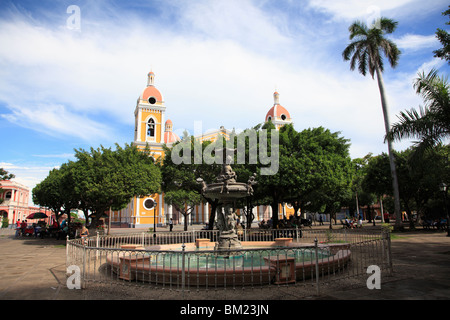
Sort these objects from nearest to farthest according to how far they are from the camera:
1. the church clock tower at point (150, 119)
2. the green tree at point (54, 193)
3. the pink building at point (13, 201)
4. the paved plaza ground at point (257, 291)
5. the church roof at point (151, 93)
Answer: the paved plaza ground at point (257, 291), the green tree at point (54, 193), the church clock tower at point (150, 119), the church roof at point (151, 93), the pink building at point (13, 201)

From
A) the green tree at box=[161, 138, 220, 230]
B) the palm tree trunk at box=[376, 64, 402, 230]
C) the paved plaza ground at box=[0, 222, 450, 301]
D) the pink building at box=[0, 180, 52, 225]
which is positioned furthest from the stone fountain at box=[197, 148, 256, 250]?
the pink building at box=[0, 180, 52, 225]

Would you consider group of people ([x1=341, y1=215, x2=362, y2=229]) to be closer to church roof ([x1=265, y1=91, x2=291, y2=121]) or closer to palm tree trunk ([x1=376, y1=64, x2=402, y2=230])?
palm tree trunk ([x1=376, y1=64, x2=402, y2=230])

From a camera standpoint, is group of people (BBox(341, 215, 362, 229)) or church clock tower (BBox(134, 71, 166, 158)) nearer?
group of people (BBox(341, 215, 362, 229))

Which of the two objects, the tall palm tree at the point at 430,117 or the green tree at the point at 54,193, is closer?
the tall palm tree at the point at 430,117

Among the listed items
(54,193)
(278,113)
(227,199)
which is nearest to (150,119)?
(54,193)

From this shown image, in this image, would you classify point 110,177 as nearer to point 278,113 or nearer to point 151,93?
point 151,93

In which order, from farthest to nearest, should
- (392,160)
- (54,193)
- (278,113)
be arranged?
1. (278,113)
2. (54,193)
3. (392,160)

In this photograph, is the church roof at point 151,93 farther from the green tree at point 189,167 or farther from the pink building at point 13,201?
the pink building at point 13,201

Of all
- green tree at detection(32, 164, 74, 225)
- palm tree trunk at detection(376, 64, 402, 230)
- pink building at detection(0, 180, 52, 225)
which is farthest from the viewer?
pink building at detection(0, 180, 52, 225)

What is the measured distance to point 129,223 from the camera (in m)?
46.2

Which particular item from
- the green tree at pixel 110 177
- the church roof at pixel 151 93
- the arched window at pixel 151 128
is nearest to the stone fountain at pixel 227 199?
the green tree at pixel 110 177

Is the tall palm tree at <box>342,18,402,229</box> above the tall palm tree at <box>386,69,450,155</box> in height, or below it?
above

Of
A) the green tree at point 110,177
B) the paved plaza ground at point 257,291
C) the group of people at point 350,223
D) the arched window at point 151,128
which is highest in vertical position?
the arched window at point 151,128
